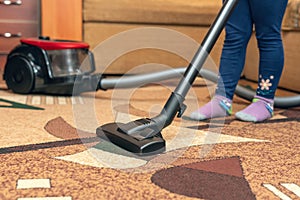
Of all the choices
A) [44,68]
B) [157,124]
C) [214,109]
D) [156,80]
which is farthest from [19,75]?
[157,124]

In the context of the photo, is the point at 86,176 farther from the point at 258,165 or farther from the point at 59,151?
the point at 258,165

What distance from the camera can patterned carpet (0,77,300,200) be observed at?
2.05 ft

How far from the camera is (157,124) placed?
817mm

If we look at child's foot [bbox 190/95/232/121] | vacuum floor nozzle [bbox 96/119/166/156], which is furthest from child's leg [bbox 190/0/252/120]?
vacuum floor nozzle [bbox 96/119/166/156]

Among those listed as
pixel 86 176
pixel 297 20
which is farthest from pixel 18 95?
pixel 297 20

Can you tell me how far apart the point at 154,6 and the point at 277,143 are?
1.03 meters

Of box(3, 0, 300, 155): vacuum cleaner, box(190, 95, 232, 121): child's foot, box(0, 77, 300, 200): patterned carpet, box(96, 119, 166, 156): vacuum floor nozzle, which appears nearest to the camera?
box(0, 77, 300, 200): patterned carpet

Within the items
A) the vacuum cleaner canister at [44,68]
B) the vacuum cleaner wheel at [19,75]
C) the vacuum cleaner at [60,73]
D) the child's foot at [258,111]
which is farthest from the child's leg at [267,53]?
the vacuum cleaner wheel at [19,75]

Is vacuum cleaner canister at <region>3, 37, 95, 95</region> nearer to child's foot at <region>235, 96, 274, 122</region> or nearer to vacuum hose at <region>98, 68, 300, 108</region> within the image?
vacuum hose at <region>98, 68, 300, 108</region>

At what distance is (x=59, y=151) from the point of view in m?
0.80

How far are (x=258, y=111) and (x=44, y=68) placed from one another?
0.64 m

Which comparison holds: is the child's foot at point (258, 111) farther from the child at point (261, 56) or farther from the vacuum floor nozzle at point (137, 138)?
the vacuum floor nozzle at point (137, 138)

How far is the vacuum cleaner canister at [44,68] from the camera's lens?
4.49 feet

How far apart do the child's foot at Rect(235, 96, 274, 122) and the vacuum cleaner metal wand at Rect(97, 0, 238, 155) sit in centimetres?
29
